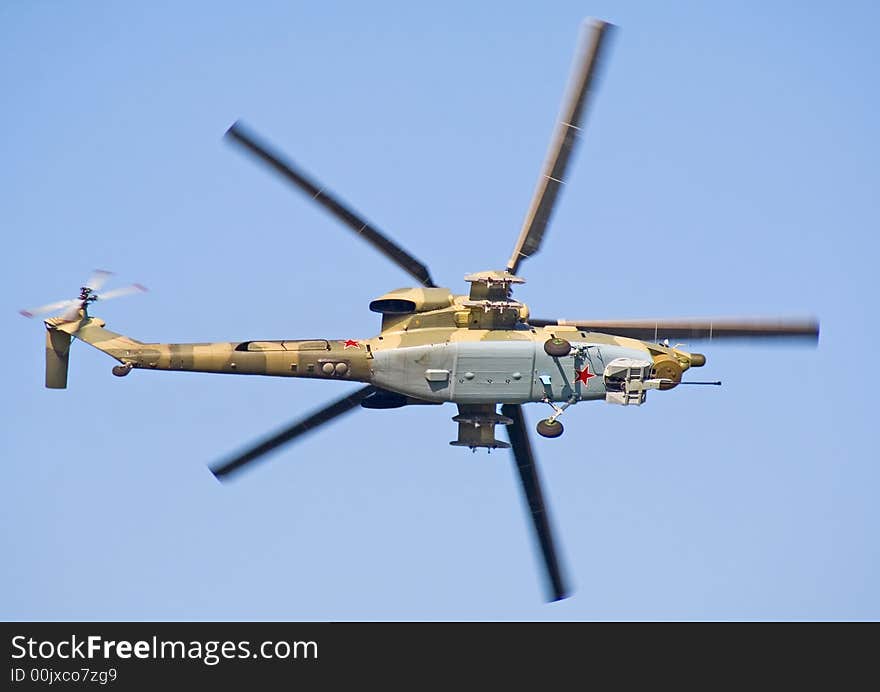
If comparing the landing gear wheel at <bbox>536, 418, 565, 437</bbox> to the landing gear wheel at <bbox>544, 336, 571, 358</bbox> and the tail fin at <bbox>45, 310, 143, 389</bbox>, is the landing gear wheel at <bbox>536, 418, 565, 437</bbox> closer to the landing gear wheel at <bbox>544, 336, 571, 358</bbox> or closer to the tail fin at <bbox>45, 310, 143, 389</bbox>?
the landing gear wheel at <bbox>544, 336, 571, 358</bbox>

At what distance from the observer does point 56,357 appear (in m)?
49.7

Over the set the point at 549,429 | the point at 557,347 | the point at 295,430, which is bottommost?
the point at 549,429

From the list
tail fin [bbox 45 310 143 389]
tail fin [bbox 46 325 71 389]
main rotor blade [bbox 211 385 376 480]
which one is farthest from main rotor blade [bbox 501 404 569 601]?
tail fin [bbox 46 325 71 389]

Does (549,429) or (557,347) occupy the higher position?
(557,347)

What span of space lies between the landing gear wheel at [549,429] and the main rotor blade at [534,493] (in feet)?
7.86

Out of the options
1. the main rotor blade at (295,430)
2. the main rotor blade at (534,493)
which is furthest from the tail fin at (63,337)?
the main rotor blade at (534,493)

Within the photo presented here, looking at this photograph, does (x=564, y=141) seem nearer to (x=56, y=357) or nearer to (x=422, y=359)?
(x=422, y=359)

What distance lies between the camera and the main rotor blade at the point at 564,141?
4747 cm

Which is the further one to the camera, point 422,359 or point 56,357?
point 56,357

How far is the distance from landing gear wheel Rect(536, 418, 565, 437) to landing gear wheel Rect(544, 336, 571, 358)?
5.96 ft

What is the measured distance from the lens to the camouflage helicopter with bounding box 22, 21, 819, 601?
1886 inches

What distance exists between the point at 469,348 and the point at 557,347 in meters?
2.32

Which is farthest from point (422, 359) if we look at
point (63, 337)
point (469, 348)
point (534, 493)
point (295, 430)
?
point (63, 337)
